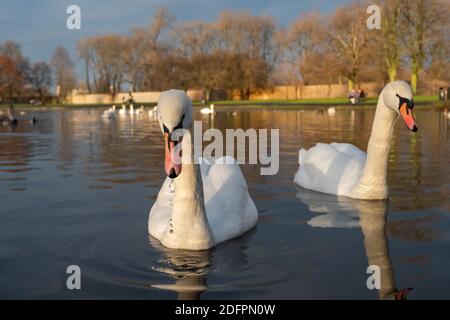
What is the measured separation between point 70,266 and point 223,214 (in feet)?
5.04

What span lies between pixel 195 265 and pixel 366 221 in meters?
2.38

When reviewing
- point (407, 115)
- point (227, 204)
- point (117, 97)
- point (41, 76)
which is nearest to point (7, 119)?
point (227, 204)

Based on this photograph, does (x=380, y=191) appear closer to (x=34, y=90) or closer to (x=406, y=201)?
(x=406, y=201)

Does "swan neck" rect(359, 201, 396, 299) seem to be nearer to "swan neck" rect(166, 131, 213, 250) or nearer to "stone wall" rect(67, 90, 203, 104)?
"swan neck" rect(166, 131, 213, 250)

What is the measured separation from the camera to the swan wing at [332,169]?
24.5 ft

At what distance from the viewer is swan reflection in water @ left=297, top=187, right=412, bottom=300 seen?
4.20 meters

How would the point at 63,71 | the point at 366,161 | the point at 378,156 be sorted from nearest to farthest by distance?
the point at 378,156 → the point at 366,161 → the point at 63,71

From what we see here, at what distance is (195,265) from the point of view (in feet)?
15.3

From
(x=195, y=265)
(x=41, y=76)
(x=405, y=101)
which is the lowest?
(x=195, y=265)

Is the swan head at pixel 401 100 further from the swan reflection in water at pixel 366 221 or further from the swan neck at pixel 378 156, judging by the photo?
the swan reflection in water at pixel 366 221

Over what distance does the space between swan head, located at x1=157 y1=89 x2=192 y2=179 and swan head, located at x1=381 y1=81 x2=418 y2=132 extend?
3.03 metres

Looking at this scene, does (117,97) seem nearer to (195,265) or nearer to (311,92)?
(311,92)

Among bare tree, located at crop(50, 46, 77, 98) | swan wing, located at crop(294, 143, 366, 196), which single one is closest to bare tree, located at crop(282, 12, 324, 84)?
bare tree, located at crop(50, 46, 77, 98)

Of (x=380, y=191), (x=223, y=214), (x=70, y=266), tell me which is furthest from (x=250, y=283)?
(x=380, y=191)
